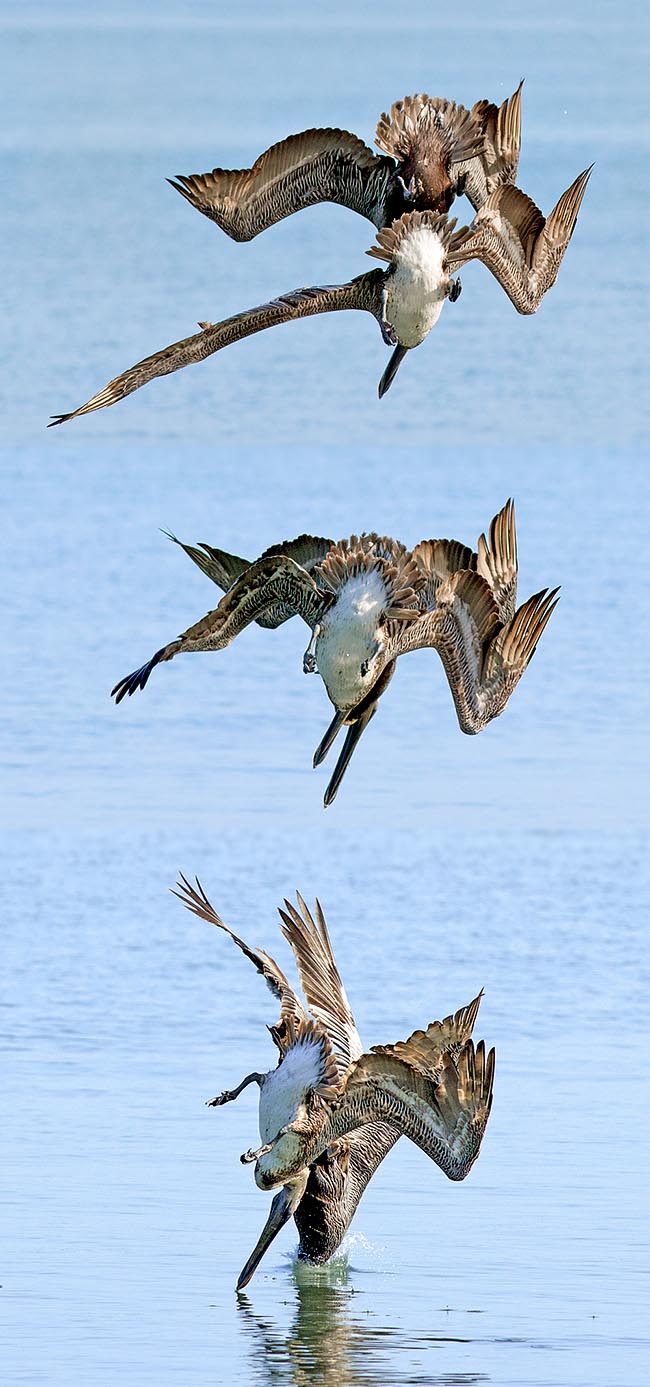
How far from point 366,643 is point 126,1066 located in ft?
20.7

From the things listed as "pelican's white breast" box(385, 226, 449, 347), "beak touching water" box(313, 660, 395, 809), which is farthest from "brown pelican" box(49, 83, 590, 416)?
"beak touching water" box(313, 660, 395, 809)

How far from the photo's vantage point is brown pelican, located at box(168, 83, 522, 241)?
16641mm

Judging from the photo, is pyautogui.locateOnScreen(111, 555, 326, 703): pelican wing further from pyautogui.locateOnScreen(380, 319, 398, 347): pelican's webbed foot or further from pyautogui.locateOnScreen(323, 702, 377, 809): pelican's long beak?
pyautogui.locateOnScreen(380, 319, 398, 347): pelican's webbed foot

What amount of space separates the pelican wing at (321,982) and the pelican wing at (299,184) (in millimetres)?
3886

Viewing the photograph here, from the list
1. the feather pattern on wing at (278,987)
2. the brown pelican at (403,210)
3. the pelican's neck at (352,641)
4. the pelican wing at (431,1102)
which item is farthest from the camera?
the feather pattern on wing at (278,987)

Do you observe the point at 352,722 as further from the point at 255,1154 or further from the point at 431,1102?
the point at 255,1154

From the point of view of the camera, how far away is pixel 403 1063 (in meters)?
17.1

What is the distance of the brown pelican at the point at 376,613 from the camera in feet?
51.8

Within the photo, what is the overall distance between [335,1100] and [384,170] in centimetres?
471

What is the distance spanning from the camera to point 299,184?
17.2 m

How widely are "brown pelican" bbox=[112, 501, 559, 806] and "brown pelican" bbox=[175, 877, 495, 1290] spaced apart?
166 centimetres

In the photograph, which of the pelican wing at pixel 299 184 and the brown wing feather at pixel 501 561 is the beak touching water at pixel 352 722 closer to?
the brown wing feather at pixel 501 561

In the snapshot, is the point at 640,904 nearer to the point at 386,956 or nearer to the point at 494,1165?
the point at 386,956

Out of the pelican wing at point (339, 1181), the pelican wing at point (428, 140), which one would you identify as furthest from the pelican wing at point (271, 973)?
the pelican wing at point (428, 140)
